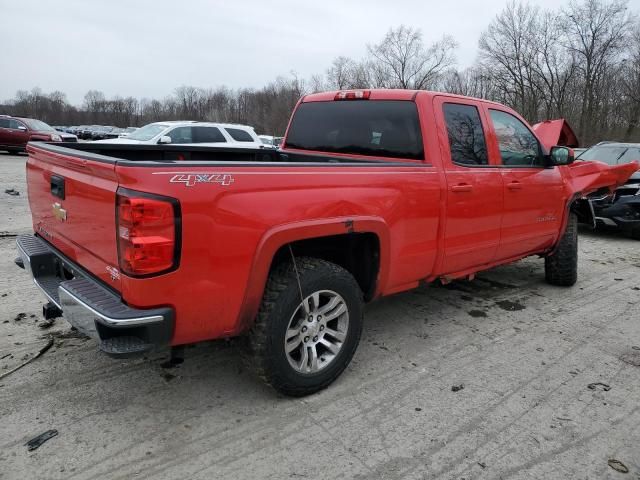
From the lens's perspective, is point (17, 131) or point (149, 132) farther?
point (17, 131)

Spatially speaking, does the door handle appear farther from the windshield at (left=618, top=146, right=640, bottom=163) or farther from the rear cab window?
the windshield at (left=618, top=146, right=640, bottom=163)

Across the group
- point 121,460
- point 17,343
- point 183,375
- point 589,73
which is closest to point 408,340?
point 183,375

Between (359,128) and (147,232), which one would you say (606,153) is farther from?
(147,232)

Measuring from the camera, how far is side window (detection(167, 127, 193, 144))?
13141mm

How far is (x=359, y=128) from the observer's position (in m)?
4.06

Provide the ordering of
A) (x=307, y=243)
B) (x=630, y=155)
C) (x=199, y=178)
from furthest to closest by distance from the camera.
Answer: (x=630, y=155) < (x=307, y=243) < (x=199, y=178)

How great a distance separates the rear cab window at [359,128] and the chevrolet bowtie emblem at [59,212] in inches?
87.7

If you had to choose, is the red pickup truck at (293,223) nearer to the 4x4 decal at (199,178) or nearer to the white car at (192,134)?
the 4x4 decal at (199,178)

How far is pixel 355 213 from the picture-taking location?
299 cm

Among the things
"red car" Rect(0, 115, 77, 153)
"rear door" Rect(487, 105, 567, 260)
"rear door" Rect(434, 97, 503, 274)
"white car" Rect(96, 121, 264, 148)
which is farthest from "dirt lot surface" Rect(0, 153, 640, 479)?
"red car" Rect(0, 115, 77, 153)

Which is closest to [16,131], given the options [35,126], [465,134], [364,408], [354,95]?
[35,126]

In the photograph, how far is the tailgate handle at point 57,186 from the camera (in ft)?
9.23

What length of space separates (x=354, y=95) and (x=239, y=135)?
33.9ft

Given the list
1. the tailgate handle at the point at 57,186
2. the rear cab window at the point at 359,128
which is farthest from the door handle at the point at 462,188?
the tailgate handle at the point at 57,186
